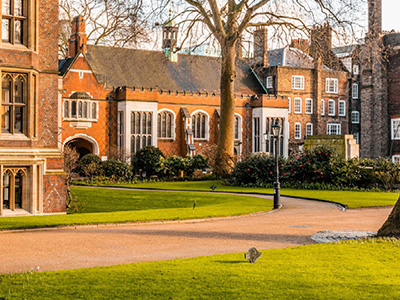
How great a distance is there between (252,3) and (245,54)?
8.54 ft

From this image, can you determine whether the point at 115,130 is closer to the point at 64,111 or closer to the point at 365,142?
the point at 64,111

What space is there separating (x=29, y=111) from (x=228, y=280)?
37.4 ft

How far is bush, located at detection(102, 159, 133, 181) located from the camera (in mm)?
32781

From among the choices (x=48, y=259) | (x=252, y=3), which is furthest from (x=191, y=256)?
(x=252, y=3)

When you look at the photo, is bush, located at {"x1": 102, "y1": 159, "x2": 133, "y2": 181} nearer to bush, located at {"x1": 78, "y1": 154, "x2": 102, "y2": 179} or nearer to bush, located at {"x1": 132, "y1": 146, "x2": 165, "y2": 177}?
bush, located at {"x1": 78, "y1": 154, "x2": 102, "y2": 179}

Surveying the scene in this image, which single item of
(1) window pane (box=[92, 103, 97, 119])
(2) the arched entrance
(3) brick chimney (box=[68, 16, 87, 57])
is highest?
(3) brick chimney (box=[68, 16, 87, 57])

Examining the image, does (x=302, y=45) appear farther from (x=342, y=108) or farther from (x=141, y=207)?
(x=342, y=108)

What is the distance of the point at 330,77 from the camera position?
59219mm

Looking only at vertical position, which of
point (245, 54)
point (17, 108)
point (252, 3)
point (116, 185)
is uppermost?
point (252, 3)

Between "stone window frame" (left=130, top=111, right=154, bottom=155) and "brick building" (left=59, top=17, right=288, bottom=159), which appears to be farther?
"stone window frame" (left=130, top=111, right=154, bottom=155)

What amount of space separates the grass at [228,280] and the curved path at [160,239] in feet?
3.51

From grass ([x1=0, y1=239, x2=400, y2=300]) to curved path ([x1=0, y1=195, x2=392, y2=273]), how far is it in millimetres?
1070

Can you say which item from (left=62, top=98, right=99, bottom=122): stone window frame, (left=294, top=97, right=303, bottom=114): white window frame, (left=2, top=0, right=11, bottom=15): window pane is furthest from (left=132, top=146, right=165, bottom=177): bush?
(left=294, top=97, right=303, bottom=114): white window frame

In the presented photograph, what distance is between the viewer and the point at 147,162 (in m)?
34.2
